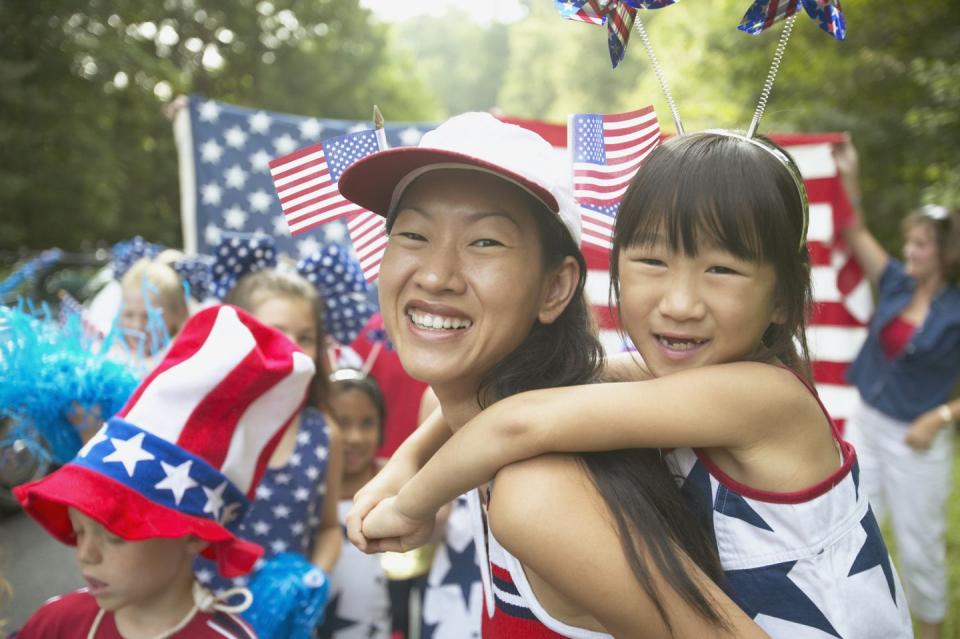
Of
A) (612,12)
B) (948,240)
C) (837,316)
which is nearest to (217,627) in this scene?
(612,12)

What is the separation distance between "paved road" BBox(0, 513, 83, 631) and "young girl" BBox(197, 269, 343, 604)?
1819mm

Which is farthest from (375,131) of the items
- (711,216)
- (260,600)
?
(260,600)

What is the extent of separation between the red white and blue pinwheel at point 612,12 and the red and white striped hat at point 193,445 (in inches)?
43.5

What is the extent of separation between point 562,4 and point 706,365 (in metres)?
0.83

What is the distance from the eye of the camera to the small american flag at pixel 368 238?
2.17 metres

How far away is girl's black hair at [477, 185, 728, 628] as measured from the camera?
138 centimetres

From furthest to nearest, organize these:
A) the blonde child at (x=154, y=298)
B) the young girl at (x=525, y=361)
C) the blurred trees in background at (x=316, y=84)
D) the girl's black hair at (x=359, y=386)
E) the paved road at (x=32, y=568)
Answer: the blurred trees in background at (x=316, y=84) < the paved road at (x=32, y=568) < the blonde child at (x=154, y=298) < the girl's black hair at (x=359, y=386) < the young girl at (x=525, y=361)

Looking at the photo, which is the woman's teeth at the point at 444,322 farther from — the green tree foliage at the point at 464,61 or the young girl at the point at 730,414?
the green tree foliage at the point at 464,61

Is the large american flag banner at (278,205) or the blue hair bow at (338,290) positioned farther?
the large american flag banner at (278,205)

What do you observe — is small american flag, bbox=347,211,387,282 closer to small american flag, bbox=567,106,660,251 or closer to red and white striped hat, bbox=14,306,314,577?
red and white striped hat, bbox=14,306,314,577

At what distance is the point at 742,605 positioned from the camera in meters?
1.50

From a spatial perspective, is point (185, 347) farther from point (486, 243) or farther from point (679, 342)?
point (679, 342)

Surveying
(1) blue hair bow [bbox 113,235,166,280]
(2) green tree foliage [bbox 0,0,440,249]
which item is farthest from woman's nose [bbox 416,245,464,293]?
(2) green tree foliage [bbox 0,0,440,249]

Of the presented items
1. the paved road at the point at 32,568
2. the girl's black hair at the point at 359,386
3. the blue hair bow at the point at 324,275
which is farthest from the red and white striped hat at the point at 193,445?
the paved road at the point at 32,568
